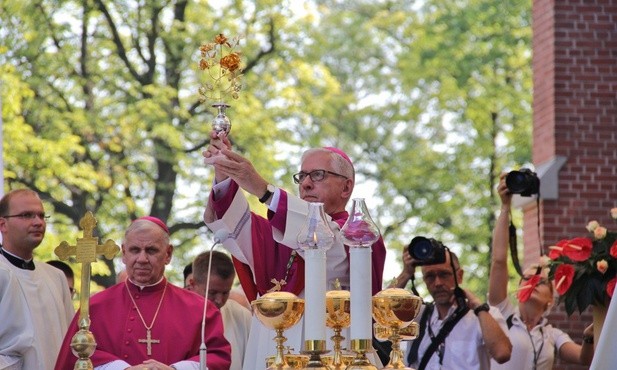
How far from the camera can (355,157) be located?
24953 mm

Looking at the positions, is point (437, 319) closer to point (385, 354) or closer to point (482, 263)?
point (385, 354)

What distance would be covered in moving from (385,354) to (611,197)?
6.12 meters

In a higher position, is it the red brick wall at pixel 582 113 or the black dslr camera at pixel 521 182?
the red brick wall at pixel 582 113

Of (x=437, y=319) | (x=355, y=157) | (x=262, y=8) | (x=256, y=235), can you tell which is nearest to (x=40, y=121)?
(x=262, y=8)

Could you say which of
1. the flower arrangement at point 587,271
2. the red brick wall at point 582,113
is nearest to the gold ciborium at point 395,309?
the flower arrangement at point 587,271

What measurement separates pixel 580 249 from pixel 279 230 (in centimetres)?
286

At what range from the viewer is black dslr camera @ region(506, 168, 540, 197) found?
8570mm

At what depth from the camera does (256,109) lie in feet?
70.8

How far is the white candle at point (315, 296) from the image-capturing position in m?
4.23

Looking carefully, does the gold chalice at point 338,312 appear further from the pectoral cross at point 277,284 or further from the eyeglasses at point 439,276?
the eyeglasses at point 439,276

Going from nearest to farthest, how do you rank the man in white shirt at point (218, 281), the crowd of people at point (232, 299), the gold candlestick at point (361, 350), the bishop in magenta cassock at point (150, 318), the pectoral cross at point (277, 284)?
1. the gold candlestick at point (361, 350)
2. the pectoral cross at point (277, 284)
3. the crowd of people at point (232, 299)
4. the bishop in magenta cassock at point (150, 318)
5. the man in white shirt at point (218, 281)

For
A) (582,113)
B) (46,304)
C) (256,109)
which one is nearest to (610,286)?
(46,304)

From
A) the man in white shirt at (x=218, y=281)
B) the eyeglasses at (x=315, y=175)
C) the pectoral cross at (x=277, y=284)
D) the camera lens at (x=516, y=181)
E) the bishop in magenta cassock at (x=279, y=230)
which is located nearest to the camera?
the pectoral cross at (x=277, y=284)

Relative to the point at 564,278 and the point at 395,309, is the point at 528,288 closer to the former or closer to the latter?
the point at 564,278
